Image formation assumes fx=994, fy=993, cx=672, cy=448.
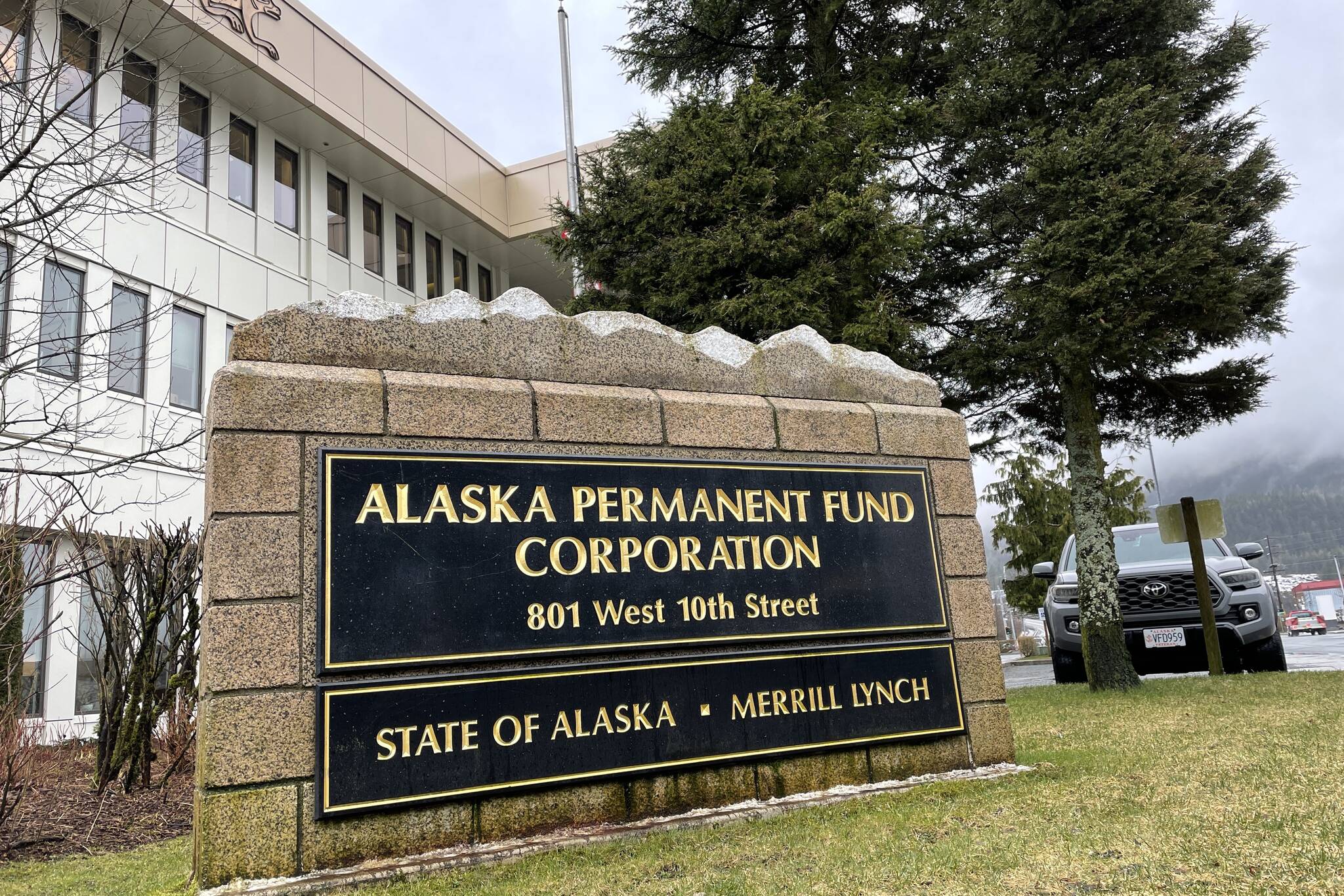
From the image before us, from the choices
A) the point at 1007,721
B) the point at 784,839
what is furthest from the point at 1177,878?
the point at 1007,721

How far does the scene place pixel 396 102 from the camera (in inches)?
831

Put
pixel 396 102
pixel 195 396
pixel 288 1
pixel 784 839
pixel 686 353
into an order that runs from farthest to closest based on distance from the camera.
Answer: pixel 396 102 → pixel 288 1 → pixel 195 396 → pixel 686 353 → pixel 784 839

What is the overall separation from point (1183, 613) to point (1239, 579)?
0.69 metres

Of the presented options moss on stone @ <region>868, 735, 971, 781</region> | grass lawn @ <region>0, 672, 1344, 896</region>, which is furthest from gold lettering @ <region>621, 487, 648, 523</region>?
moss on stone @ <region>868, 735, 971, 781</region>

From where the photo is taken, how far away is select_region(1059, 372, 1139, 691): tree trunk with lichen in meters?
10.3

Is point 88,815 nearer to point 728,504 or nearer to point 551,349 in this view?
point 551,349

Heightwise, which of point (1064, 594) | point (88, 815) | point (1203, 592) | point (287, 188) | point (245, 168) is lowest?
point (88, 815)

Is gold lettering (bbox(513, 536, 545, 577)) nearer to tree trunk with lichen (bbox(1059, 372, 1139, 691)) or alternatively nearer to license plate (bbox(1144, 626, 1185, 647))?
tree trunk with lichen (bbox(1059, 372, 1139, 691))

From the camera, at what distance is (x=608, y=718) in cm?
453

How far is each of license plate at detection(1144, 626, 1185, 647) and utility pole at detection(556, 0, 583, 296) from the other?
30.5ft

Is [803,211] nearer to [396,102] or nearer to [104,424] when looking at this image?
[104,424]

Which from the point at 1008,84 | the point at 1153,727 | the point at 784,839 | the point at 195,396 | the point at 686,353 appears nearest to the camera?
the point at 784,839

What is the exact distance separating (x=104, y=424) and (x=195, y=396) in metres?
2.41

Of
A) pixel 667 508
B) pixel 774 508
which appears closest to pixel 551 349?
pixel 667 508
